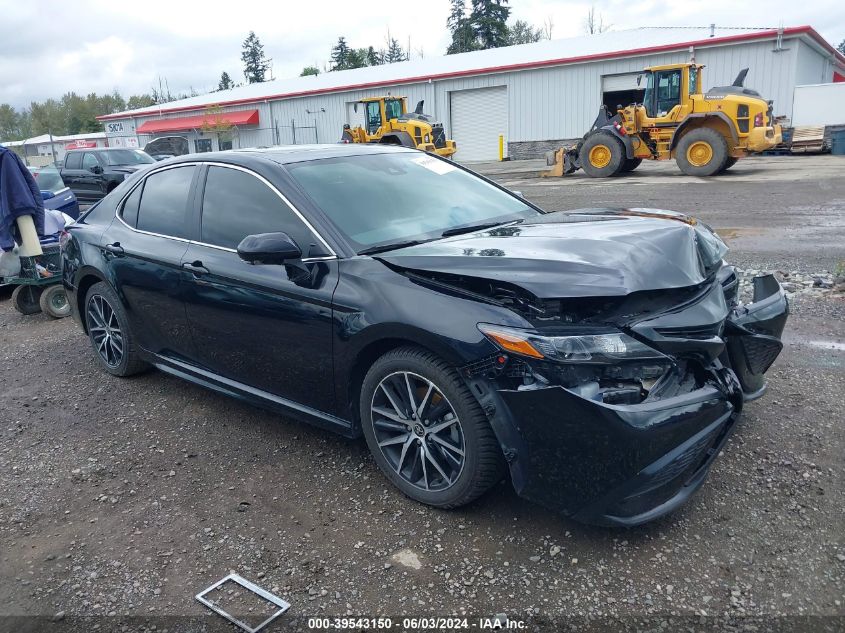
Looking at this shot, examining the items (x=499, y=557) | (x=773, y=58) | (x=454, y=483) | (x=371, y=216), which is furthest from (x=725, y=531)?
(x=773, y=58)

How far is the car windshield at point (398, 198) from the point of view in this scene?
11.4ft

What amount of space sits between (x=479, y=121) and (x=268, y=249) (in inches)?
1269

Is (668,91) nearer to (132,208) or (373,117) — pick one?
(373,117)

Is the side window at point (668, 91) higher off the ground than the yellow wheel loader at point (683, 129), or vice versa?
the side window at point (668, 91)

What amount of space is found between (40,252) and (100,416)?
3.31 m

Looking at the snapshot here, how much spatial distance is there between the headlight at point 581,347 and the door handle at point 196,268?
2027mm

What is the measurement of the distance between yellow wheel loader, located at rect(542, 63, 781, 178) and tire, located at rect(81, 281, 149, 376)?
16.3 metres

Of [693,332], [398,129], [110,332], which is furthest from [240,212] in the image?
[398,129]

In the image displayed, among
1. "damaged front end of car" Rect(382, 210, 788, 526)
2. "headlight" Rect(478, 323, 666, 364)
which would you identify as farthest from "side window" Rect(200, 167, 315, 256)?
"headlight" Rect(478, 323, 666, 364)

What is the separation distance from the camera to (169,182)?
4383 millimetres

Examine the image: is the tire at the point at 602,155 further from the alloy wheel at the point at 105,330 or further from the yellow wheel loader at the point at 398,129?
the alloy wheel at the point at 105,330

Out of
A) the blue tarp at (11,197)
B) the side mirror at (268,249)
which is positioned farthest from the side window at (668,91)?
the side mirror at (268,249)

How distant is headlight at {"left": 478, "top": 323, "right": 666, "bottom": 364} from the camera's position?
2.50m

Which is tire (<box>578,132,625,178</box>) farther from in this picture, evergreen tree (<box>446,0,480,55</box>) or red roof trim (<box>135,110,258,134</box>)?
evergreen tree (<box>446,0,480,55</box>)
